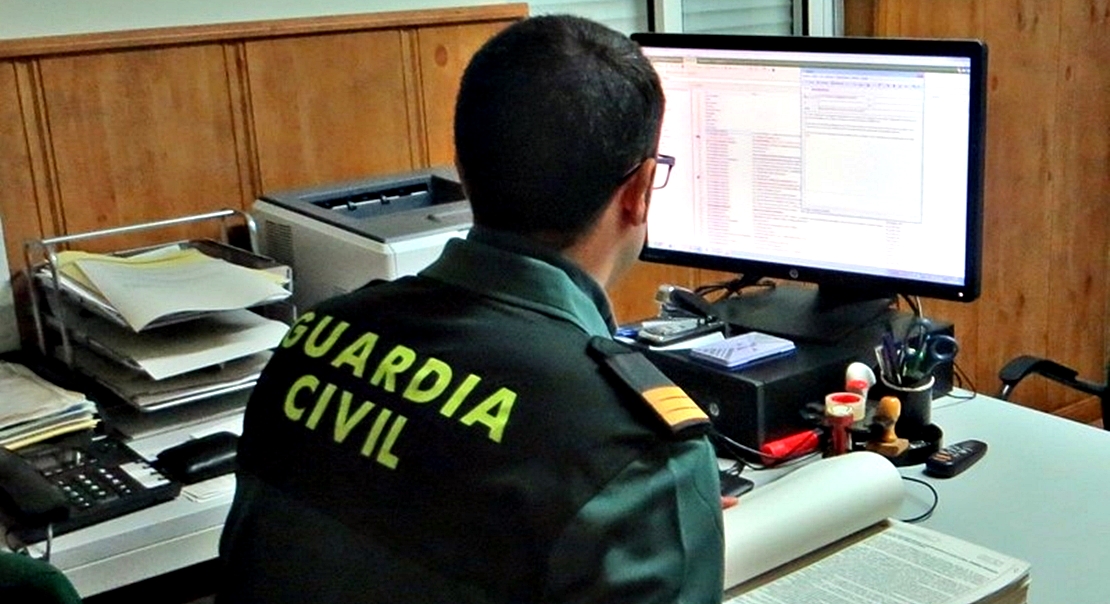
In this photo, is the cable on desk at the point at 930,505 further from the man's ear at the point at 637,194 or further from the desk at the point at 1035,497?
the man's ear at the point at 637,194

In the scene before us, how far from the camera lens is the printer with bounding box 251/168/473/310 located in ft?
6.17

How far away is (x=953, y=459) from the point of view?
169cm

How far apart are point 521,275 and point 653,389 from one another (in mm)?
165

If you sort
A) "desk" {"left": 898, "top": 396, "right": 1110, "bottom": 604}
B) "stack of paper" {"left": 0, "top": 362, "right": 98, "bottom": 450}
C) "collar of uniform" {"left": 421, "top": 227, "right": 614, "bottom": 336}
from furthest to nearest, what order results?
"stack of paper" {"left": 0, "top": 362, "right": 98, "bottom": 450} → "desk" {"left": 898, "top": 396, "right": 1110, "bottom": 604} → "collar of uniform" {"left": 421, "top": 227, "right": 614, "bottom": 336}

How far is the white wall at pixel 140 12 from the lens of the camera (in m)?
1.99

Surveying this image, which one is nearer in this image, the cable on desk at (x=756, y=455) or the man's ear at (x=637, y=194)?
the man's ear at (x=637, y=194)

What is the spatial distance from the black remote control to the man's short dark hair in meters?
0.76

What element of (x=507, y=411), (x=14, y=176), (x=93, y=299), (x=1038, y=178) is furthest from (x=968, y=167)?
(x=1038, y=178)

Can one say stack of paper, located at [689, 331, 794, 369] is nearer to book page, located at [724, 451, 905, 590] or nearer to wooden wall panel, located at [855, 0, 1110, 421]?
book page, located at [724, 451, 905, 590]

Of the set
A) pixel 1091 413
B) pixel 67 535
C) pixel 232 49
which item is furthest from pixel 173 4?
pixel 1091 413

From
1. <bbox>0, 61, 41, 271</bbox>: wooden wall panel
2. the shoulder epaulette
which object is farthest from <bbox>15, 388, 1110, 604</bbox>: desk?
the shoulder epaulette

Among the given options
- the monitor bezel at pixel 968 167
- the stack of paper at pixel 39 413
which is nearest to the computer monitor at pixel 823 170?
the monitor bezel at pixel 968 167

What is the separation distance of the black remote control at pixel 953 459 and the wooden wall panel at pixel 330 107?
115cm

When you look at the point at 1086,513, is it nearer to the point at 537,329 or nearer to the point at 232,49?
the point at 537,329
